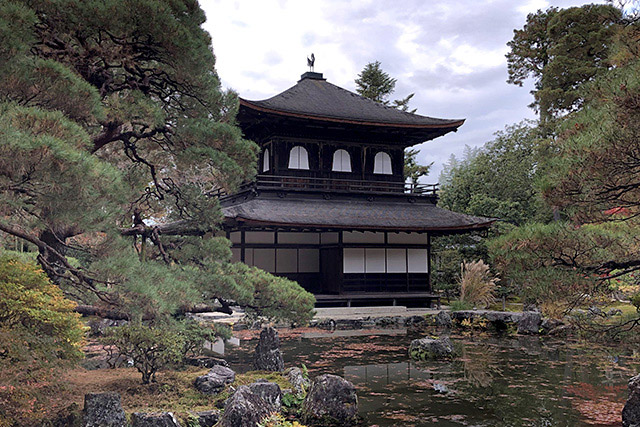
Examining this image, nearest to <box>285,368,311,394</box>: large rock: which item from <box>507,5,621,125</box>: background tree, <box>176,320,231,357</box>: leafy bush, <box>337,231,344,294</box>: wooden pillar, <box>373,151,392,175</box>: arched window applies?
<box>176,320,231,357</box>: leafy bush

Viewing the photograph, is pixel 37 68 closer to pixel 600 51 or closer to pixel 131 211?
pixel 131 211

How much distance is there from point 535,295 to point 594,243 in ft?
2.95

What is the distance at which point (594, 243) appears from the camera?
626 centimetres

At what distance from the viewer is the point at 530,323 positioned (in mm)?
15445

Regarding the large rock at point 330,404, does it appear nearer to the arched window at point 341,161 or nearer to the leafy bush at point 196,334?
the leafy bush at point 196,334

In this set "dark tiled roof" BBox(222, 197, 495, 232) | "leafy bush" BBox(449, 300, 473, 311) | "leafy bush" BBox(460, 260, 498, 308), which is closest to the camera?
"dark tiled roof" BBox(222, 197, 495, 232)

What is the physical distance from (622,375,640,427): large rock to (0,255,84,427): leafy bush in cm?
624

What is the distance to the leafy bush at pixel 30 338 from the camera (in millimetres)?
4984

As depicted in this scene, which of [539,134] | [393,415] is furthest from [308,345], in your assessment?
[539,134]

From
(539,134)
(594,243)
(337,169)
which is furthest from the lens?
(539,134)

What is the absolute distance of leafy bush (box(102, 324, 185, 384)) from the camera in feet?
22.3

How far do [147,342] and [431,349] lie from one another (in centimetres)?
680

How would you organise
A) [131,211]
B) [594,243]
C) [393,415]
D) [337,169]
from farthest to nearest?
[337,169] < [131,211] < [393,415] < [594,243]

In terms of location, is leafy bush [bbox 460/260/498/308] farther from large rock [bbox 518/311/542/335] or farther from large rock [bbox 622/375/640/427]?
large rock [bbox 622/375/640/427]
